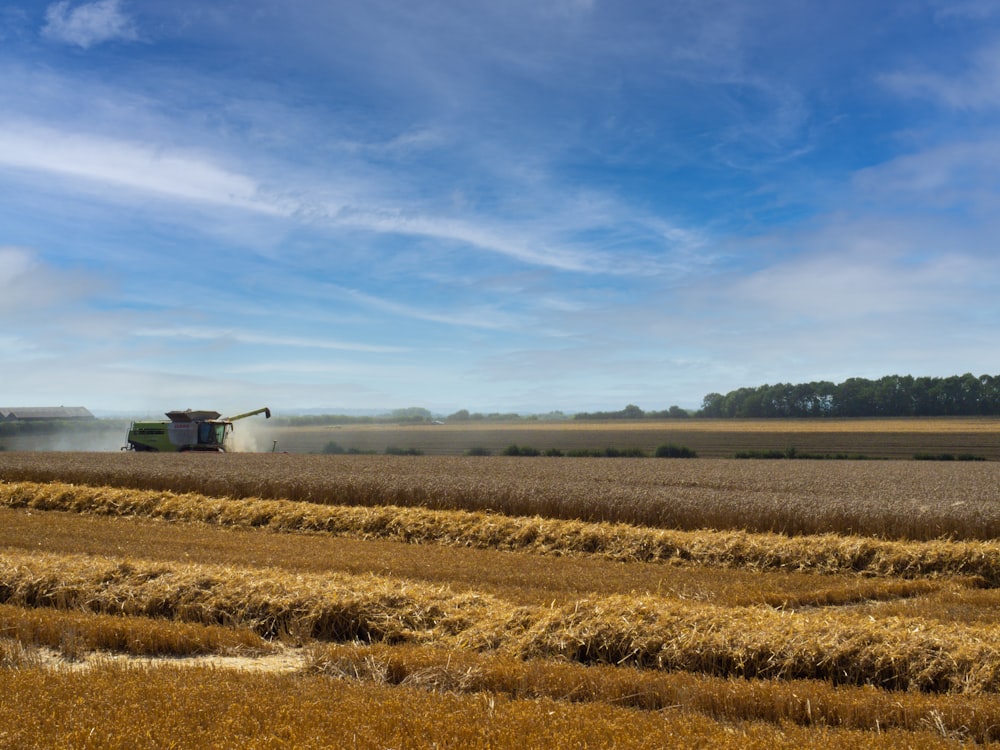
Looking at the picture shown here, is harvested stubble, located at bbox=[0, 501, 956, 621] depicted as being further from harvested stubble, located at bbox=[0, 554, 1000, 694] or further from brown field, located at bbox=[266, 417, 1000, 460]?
brown field, located at bbox=[266, 417, 1000, 460]

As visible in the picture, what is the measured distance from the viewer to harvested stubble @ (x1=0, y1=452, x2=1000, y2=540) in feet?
54.3

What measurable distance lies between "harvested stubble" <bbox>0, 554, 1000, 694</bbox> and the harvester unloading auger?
1132 inches

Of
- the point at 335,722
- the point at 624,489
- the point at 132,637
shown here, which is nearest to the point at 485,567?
the point at 132,637

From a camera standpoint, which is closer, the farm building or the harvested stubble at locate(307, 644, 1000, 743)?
the harvested stubble at locate(307, 644, 1000, 743)

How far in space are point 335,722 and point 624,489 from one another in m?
15.3

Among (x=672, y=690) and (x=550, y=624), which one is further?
(x=550, y=624)

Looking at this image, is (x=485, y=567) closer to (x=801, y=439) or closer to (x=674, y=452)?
(x=674, y=452)

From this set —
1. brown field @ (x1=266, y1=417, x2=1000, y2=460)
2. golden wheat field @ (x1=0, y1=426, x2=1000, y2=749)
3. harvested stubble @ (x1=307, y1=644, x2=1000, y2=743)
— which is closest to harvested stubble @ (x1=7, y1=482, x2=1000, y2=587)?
golden wheat field @ (x1=0, y1=426, x2=1000, y2=749)

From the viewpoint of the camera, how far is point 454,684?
650 centimetres

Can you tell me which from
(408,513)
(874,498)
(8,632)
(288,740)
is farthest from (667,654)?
(874,498)

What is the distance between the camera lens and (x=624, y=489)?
1991 centimetres

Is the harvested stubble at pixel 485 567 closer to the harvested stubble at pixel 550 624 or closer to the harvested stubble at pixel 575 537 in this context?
the harvested stubble at pixel 575 537

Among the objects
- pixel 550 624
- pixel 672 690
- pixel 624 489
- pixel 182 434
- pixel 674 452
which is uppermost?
pixel 182 434

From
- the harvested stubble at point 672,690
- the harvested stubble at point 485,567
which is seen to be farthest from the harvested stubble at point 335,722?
the harvested stubble at point 485,567
